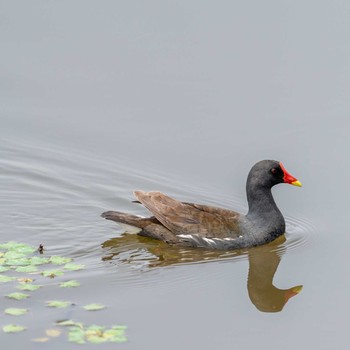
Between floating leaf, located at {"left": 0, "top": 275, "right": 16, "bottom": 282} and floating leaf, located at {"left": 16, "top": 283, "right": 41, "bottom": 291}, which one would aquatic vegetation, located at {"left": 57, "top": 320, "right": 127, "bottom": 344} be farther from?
floating leaf, located at {"left": 0, "top": 275, "right": 16, "bottom": 282}

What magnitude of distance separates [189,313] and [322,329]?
Result: 1.32 meters

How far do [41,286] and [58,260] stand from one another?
86 centimetres

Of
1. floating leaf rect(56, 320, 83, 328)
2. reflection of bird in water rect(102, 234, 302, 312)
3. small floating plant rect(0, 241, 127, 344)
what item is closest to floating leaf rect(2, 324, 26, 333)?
small floating plant rect(0, 241, 127, 344)

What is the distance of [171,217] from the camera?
11.9m

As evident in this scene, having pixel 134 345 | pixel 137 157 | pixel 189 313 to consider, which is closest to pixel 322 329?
pixel 189 313

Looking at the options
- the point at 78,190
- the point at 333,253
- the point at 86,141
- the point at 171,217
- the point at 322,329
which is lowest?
the point at 322,329

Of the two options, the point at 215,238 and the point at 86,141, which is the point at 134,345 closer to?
the point at 215,238

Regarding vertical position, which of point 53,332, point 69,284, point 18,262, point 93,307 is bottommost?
point 53,332

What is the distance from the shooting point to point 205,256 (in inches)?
455

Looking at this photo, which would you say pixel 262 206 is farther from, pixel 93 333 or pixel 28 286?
pixel 93 333

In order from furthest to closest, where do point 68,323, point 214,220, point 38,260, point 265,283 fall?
point 214,220, point 265,283, point 38,260, point 68,323

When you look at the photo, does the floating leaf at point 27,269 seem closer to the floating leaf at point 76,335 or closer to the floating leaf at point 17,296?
the floating leaf at point 17,296

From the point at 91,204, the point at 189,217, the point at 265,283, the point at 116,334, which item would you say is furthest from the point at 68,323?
the point at 91,204

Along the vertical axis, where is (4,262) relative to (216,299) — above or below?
above
